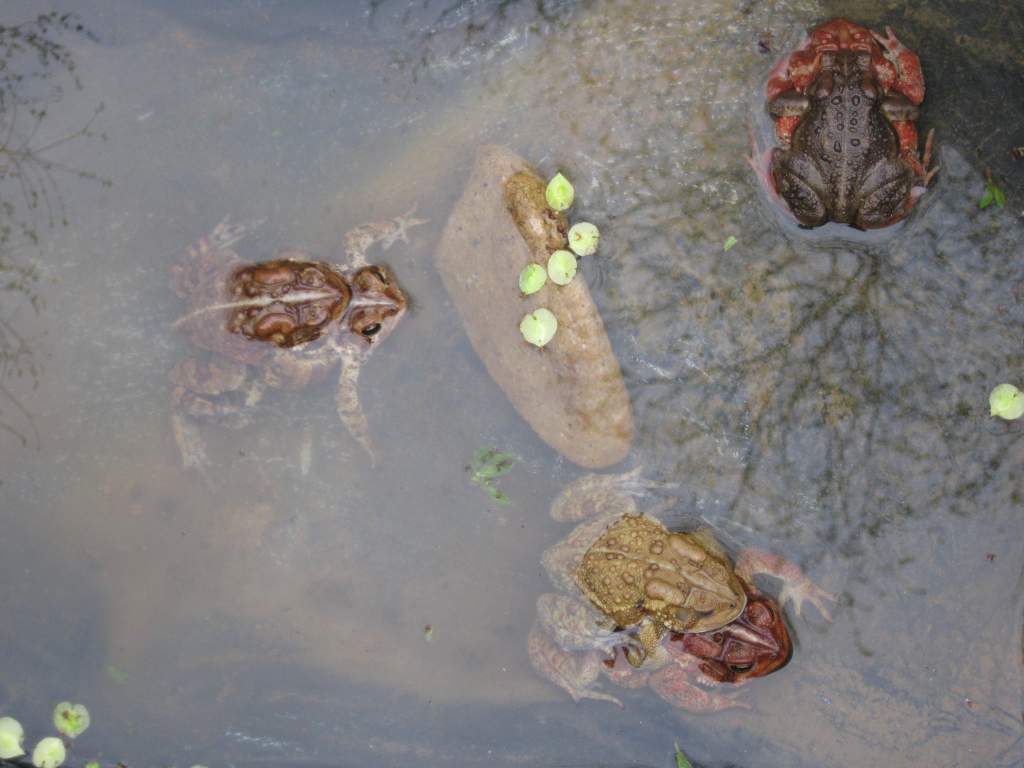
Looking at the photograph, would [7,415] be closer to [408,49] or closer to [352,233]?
[352,233]

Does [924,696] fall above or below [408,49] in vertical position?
below

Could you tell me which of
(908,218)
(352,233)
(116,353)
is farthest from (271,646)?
(908,218)

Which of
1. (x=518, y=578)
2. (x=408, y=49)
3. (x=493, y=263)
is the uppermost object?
(x=408, y=49)

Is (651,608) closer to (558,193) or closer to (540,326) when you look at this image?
(540,326)

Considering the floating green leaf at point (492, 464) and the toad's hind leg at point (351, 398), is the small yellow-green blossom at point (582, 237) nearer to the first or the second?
the floating green leaf at point (492, 464)

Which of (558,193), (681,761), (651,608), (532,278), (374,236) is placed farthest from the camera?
(374,236)

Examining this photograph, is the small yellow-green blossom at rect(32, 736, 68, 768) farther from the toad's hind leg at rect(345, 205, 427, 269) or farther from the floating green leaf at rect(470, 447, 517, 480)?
the toad's hind leg at rect(345, 205, 427, 269)

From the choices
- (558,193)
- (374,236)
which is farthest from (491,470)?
(558,193)
